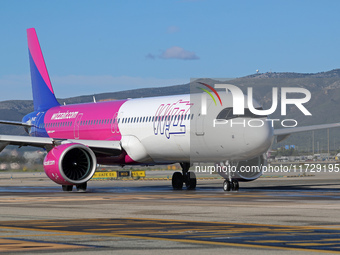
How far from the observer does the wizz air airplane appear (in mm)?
28891

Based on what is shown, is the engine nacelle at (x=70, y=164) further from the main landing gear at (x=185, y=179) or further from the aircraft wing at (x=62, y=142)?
the main landing gear at (x=185, y=179)

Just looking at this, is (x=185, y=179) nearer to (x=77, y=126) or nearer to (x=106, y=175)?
(x=77, y=126)

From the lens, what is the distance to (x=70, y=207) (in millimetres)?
20812

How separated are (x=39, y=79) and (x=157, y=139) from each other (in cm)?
1445

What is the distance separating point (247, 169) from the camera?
3216 cm

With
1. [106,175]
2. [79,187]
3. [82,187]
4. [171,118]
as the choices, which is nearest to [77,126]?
[79,187]

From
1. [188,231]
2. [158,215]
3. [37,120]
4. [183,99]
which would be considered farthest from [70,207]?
[37,120]

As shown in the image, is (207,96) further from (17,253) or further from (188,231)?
(17,253)

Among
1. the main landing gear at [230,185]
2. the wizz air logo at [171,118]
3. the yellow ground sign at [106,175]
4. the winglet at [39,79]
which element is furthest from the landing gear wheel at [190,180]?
the yellow ground sign at [106,175]

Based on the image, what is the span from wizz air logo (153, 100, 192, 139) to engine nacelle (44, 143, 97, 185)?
328 cm

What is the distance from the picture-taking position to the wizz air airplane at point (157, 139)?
1137 inches

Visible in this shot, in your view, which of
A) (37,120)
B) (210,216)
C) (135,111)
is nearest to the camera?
(210,216)

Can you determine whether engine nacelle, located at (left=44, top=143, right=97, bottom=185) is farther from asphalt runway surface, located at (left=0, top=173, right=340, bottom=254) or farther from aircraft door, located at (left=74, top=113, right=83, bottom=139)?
asphalt runway surface, located at (left=0, top=173, right=340, bottom=254)

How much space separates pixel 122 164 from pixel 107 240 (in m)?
22.8
